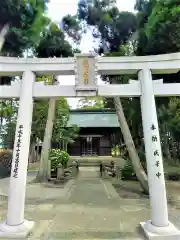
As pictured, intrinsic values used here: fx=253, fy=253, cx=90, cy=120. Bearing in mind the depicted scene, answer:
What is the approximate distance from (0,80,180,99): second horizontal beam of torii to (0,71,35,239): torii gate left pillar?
20 cm

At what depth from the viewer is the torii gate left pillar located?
16.9 ft

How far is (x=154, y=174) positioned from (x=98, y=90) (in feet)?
7.14

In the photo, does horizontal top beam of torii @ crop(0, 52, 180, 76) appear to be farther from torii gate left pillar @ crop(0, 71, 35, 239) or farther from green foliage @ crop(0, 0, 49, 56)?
green foliage @ crop(0, 0, 49, 56)

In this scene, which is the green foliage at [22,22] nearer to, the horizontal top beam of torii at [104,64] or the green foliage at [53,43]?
the green foliage at [53,43]

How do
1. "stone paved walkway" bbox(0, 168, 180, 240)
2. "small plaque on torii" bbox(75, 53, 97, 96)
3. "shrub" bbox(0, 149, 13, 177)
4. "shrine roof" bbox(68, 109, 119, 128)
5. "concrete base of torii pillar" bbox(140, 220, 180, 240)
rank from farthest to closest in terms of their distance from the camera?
1. "shrine roof" bbox(68, 109, 119, 128)
2. "shrub" bbox(0, 149, 13, 177)
3. "small plaque on torii" bbox(75, 53, 97, 96)
4. "stone paved walkway" bbox(0, 168, 180, 240)
5. "concrete base of torii pillar" bbox(140, 220, 180, 240)

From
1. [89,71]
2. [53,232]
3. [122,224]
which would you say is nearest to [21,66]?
[89,71]

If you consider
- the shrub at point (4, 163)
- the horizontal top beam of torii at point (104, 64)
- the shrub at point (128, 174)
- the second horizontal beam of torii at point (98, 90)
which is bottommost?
the shrub at point (128, 174)

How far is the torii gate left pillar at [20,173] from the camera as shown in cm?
514

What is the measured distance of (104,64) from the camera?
230 inches

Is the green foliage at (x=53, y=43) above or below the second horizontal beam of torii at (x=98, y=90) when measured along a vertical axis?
above

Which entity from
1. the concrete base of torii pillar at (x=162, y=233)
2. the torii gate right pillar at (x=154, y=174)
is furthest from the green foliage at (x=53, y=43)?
the concrete base of torii pillar at (x=162, y=233)

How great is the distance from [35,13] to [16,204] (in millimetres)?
10054

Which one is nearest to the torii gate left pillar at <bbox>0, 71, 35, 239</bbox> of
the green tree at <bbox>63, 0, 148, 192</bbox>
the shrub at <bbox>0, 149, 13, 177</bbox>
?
the green tree at <bbox>63, 0, 148, 192</bbox>

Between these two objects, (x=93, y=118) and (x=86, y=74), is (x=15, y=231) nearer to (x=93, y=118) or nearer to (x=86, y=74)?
(x=86, y=74)
